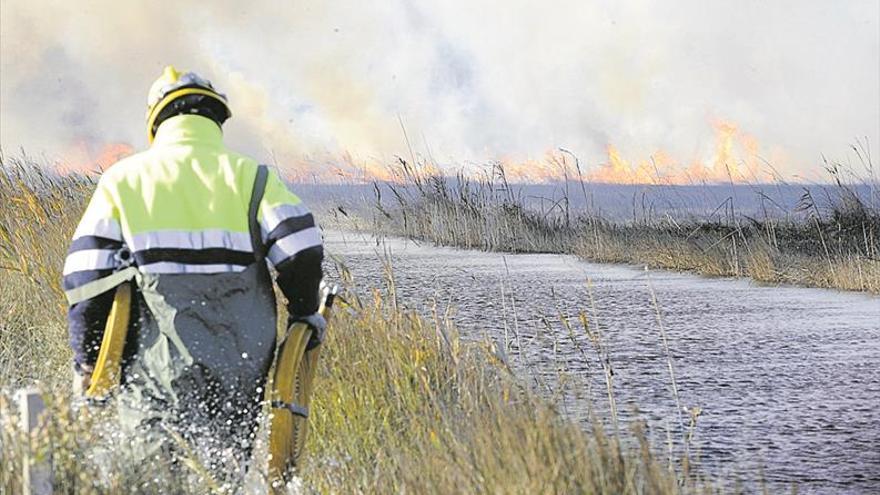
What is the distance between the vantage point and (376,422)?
547 centimetres

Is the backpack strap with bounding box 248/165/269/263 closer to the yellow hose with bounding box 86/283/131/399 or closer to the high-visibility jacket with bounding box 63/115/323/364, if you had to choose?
the high-visibility jacket with bounding box 63/115/323/364

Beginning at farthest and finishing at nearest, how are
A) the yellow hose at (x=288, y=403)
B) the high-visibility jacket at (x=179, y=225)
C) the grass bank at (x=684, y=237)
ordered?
the grass bank at (x=684, y=237), the yellow hose at (x=288, y=403), the high-visibility jacket at (x=179, y=225)

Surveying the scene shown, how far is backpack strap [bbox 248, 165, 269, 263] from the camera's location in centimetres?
397

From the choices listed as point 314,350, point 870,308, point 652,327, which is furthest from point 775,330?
point 314,350

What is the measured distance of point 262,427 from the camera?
414 centimetres

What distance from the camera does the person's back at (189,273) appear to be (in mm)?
3893

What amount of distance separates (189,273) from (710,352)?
811cm

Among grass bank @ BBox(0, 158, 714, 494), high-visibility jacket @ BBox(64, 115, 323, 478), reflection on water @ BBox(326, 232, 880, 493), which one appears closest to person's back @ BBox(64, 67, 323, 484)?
high-visibility jacket @ BBox(64, 115, 323, 478)

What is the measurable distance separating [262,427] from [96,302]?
69cm

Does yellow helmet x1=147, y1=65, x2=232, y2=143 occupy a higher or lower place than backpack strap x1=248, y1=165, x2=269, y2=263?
higher

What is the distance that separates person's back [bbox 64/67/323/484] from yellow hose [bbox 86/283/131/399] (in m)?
0.05

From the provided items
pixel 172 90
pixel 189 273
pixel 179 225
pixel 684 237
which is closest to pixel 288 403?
pixel 189 273

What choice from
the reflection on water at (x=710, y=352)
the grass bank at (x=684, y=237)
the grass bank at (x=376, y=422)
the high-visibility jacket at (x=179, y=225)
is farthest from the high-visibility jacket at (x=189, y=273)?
the grass bank at (x=684, y=237)

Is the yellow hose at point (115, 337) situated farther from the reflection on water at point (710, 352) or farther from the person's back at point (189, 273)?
the reflection on water at point (710, 352)
